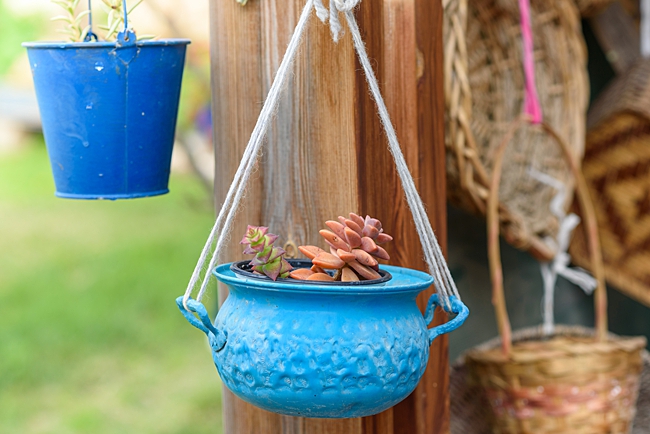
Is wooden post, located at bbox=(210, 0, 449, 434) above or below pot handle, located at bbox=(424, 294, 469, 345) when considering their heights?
above

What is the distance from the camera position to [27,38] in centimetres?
594

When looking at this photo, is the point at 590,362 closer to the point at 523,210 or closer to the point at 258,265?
the point at 523,210

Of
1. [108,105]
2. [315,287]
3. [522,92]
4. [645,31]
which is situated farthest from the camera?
[645,31]

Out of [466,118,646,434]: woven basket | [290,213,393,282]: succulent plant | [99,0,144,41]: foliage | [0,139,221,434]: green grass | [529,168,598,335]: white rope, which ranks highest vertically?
[99,0,144,41]: foliage

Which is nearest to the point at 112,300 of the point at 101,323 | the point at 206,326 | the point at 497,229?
the point at 101,323

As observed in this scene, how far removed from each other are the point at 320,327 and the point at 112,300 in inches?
121

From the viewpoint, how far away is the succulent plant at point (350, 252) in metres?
0.83

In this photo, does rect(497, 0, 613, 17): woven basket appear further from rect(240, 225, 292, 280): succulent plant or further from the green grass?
the green grass

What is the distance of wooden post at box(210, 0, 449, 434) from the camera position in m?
1.07

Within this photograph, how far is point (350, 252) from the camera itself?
0.83 m

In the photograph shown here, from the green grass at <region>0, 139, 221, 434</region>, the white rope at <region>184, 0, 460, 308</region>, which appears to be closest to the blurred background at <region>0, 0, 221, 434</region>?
the green grass at <region>0, 139, 221, 434</region>

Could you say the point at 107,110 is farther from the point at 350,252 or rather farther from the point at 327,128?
the point at 350,252

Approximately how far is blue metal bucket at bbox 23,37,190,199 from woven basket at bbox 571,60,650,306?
125cm

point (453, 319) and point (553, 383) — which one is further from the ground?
point (453, 319)
